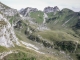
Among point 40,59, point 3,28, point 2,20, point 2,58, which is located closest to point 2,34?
point 3,28

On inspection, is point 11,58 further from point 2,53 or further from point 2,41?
point 2,41

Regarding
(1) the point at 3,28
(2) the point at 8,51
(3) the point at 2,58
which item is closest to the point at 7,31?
(1) the point at 3,28

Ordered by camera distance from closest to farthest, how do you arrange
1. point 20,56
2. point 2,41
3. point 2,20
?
point 20,56 → point 2,41 → point 2,20

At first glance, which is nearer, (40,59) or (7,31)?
(40,59)

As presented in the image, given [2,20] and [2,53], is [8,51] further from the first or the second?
[2,20]

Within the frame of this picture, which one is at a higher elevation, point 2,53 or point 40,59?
point 2,53

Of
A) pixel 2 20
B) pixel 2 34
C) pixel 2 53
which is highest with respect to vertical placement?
pixel 2 20

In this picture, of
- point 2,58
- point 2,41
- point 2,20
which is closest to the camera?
point 2,58

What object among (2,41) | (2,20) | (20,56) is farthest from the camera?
(2,20)

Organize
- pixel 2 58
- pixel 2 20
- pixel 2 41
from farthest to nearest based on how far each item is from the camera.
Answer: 1. pixel 2 20
2. pixel 2 41
3. pixel 2 58
